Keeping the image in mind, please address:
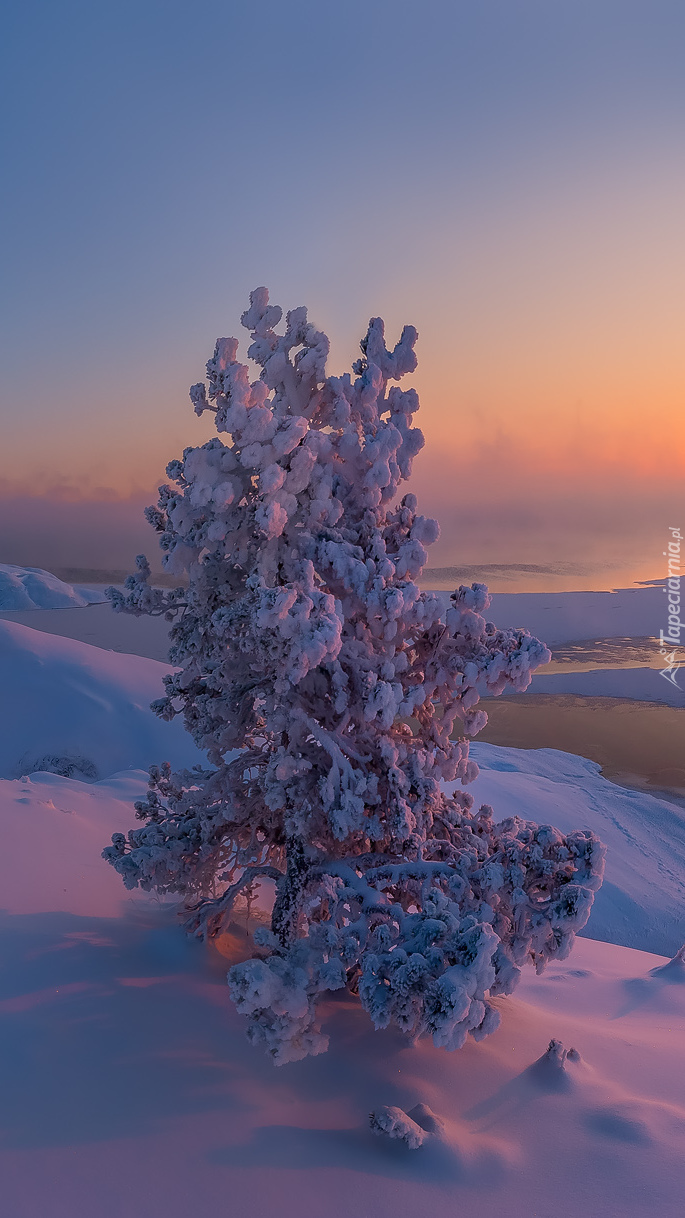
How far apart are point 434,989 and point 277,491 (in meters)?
3.57

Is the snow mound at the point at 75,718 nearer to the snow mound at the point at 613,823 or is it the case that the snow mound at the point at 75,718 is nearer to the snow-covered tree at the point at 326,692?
the snow mound at the point at 613,823

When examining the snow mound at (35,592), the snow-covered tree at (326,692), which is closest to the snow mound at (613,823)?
the snow-covered tree at (326,692)

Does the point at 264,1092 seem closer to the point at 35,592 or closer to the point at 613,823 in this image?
the point at 613,823

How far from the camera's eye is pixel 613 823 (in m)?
16.6

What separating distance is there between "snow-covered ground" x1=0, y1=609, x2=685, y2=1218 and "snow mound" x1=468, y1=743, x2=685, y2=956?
440 centimetres

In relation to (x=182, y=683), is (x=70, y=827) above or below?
below

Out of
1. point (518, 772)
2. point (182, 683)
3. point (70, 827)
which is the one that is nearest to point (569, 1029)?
point (182, 683)

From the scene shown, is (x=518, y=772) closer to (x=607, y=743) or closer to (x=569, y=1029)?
(x=607, y=743)

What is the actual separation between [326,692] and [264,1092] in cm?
284

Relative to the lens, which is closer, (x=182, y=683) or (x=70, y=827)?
(x=182, y=683)

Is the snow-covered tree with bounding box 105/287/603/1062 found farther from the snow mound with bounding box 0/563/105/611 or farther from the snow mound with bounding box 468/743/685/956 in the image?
the snow mound with bounding box 0/563/105/611

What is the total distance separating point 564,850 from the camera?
17.7 feet

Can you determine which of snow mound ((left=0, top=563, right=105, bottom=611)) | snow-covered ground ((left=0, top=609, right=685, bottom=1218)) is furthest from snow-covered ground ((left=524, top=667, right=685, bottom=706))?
snow mound ((left=0, top=563, right=105, bottom=611))

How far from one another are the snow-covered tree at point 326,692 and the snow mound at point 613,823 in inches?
308
